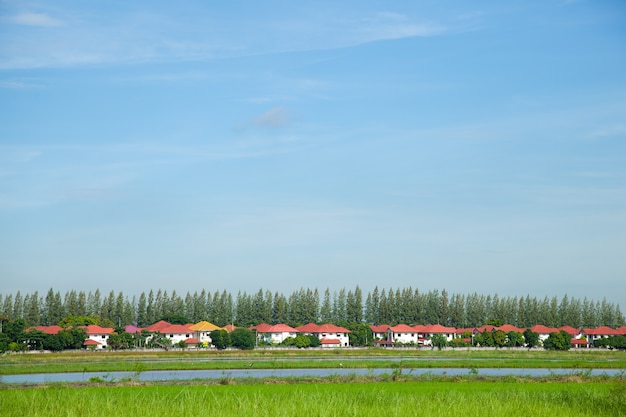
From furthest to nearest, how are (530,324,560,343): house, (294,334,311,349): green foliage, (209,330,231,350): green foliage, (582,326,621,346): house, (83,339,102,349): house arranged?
1. (582,326,621,346): house
2. (530,324,560,343): house
3. (294,334,311,349): green foliage
4. (83,339,102,349): house
5. (209,330,231,350): green foliage

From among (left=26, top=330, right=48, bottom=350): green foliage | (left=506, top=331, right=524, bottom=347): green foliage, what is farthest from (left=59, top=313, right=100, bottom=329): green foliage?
(left=506, top=331, right=524, bottom=347): green foliage

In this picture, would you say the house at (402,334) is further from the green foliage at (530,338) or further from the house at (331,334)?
the green foliage at (530,338)

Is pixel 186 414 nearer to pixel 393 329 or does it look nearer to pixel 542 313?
pixel 393 329

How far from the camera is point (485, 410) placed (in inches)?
775

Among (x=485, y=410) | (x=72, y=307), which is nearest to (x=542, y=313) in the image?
(x=72, y=307)

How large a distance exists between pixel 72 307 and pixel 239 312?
3119 centimetres

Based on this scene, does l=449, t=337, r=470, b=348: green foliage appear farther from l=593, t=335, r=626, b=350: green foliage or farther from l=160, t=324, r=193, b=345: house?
l=160, t=324, r=193, b=345: house

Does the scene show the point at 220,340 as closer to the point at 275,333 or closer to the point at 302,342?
the point at 302,342

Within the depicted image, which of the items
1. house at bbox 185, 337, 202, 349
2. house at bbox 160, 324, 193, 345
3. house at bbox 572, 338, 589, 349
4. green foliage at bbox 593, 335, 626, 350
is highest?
house at bbox 160, 324, 193, 345

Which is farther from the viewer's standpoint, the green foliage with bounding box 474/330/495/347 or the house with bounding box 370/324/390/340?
the house with bounding box 370/324/390/340

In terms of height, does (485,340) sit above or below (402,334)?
below

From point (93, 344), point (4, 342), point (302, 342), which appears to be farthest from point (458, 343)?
point (4, 342)

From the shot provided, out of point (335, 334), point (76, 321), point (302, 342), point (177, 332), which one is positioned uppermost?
point (76, 321)

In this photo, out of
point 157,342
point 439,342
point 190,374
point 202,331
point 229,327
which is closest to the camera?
point 190,374
